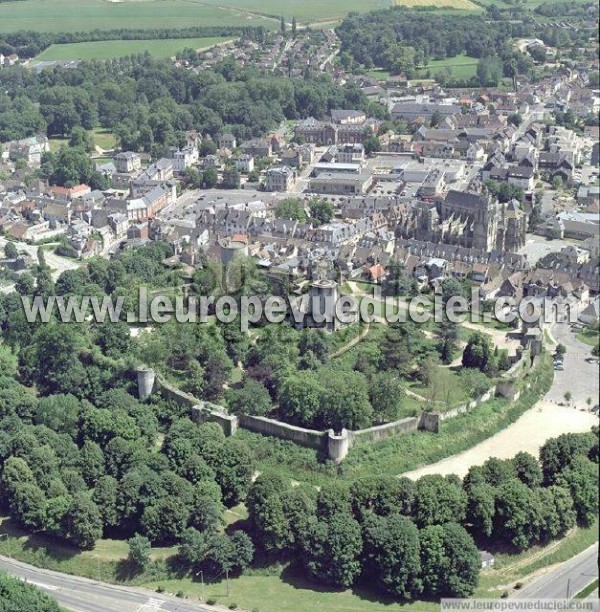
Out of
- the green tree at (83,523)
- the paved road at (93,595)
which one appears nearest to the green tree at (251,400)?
the green tree at (83,523)

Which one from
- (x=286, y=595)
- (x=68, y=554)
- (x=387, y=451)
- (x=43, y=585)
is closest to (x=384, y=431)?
(x=387, y=451)

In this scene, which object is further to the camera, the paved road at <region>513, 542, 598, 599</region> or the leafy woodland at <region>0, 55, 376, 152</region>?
the leafy woodland at <region>0, 55, 376, 152</region>

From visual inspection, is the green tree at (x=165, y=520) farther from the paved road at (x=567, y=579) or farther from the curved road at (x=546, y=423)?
the paved road at (x=567, y=579)

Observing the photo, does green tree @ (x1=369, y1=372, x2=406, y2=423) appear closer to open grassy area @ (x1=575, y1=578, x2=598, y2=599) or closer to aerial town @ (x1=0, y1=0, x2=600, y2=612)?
aerial town @ (x1=0, y1=0, x2=600, y2=612)

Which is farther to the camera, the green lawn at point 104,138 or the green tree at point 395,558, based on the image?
the green lawn at point 104,138

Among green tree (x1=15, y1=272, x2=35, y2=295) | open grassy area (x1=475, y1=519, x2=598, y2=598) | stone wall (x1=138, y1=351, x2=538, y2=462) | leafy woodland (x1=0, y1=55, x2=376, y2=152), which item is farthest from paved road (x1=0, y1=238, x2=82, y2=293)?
open grassy area (x1=475, y1=519, x2=598, y2=598)

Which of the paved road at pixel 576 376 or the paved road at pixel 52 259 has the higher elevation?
the paved road at pixel 52 259
